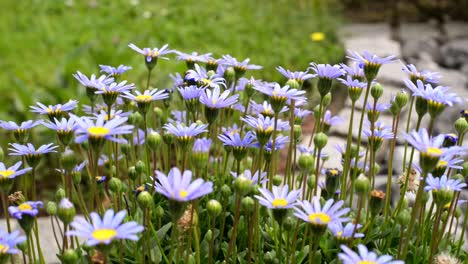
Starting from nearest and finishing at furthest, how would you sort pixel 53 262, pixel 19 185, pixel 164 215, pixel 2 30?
1. pixel 164 215
2. pixel 53 262
3. pixel 19 185
4. pixel 2 30

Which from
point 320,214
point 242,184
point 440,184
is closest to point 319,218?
point 320,214

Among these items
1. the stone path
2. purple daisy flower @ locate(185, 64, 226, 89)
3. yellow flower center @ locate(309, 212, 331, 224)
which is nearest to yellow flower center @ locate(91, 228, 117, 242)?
yellow flower center @ locate(309, 212, 331, 224)

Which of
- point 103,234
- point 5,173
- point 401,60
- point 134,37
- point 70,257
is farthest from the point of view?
point 134,37

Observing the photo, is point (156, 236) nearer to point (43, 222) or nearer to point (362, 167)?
point (362, 167)

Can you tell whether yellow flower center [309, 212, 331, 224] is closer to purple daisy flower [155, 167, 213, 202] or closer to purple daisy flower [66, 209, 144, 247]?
purple daisy flower [155, 167, 213, 202]

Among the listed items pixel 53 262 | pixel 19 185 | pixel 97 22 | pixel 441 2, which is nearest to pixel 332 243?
pixel 53 262

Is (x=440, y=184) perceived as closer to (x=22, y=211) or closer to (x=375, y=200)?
(x=375, y=200)
